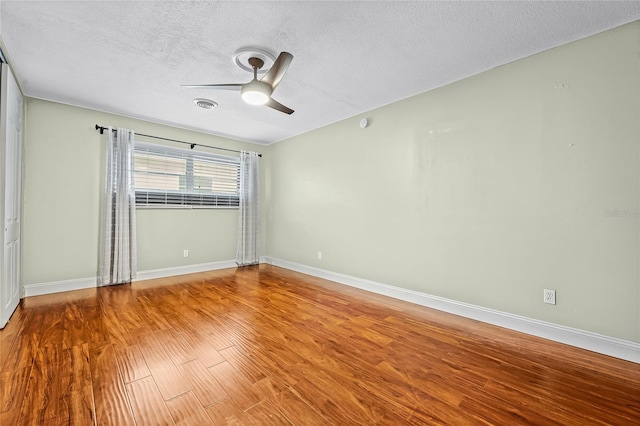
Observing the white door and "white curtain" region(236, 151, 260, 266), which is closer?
the white door

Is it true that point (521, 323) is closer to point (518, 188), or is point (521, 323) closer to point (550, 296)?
point (550, 296)

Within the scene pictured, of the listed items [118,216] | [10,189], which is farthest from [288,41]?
[118,216]

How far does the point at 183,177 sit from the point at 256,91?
286 centimetres

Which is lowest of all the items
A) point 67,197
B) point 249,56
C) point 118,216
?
point 118,216

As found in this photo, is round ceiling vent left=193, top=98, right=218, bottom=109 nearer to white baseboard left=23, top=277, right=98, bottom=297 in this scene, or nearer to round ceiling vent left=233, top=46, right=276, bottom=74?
round ceiling vent left=233, top=46, right=276, bottom=74

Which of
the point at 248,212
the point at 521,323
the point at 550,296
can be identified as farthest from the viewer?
the point at 248,212

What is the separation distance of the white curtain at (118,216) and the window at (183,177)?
241 mm

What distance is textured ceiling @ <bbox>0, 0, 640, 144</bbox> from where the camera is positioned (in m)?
1.87

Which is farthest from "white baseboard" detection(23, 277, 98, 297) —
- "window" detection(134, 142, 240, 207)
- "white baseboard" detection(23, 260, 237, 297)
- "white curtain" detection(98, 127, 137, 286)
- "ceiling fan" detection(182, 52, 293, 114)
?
"ceiling fan" detection(182, 52, 293, 114)

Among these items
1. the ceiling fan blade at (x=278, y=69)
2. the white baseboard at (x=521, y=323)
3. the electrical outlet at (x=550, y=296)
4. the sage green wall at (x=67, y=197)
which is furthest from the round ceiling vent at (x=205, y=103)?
the electrical outlet at (x=550, y=296)

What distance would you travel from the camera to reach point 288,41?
2.20 m

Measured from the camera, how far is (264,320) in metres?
2.66

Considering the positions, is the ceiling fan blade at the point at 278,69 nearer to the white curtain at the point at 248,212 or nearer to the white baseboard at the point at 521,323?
the white baseboard at the point at 521,323

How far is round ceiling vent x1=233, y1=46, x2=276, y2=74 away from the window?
99.2 inches
